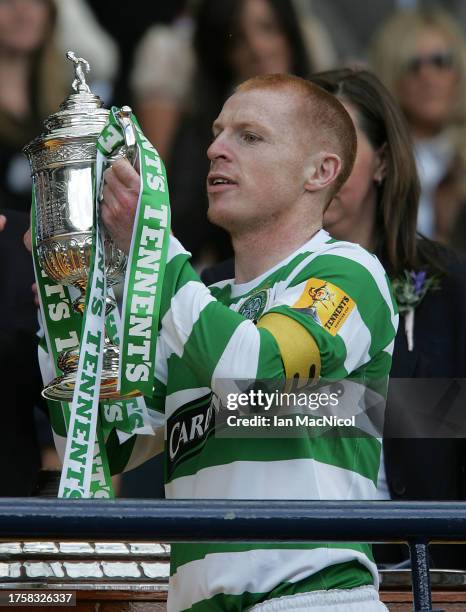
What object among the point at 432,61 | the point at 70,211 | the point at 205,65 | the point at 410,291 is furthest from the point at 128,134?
the point at 432,61

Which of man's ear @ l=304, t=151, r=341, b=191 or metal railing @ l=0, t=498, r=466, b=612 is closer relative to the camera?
metal railing @ l=0, t=498, r=466, b=612

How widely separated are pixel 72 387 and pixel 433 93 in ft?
10.4

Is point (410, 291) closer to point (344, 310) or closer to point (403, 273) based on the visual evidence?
point (403, 273)

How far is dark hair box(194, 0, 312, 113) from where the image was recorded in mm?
5617

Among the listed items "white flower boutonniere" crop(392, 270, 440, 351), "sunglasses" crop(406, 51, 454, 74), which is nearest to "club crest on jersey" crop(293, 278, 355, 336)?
"white flower boutonniere" crop(392, 270, 440, 351)

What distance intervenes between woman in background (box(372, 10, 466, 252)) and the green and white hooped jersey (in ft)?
9.52

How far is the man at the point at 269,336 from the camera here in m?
2.59

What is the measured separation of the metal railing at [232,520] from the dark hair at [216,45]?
12.0 ft

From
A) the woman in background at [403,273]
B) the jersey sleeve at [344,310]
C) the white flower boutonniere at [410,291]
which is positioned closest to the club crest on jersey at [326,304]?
the jersey sleeve at [344,310]

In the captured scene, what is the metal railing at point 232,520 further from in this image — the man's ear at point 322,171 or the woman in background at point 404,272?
the woman in background at point 404,272

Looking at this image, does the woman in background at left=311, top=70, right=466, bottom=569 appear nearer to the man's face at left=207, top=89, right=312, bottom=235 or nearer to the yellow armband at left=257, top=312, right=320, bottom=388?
the man's face at left=207, top=89, right=312, bottom=235

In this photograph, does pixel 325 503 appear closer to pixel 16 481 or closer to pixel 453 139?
pixel 16 481

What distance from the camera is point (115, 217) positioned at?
273cm

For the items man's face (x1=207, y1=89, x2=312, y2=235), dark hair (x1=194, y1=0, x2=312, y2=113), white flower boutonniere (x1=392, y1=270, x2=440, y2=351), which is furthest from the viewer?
dark hair (x1=194, y1=0, x2=312, y2=113)
